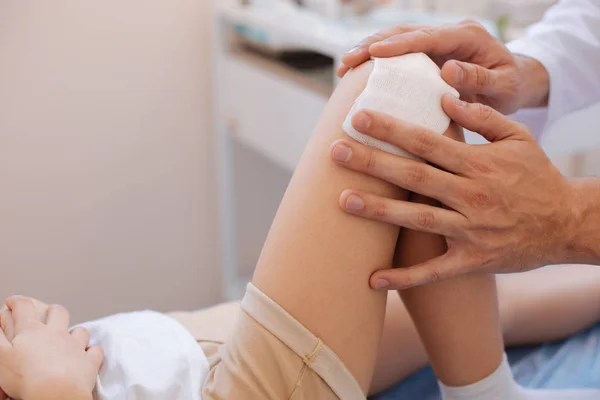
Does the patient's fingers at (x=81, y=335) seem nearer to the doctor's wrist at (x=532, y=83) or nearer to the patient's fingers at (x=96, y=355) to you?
the patient's fingers at (x=96, y=355)

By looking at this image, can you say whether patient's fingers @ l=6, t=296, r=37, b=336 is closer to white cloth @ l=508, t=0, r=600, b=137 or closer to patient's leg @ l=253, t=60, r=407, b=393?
patient's leg @ l=253, t=60, r=407, b=393

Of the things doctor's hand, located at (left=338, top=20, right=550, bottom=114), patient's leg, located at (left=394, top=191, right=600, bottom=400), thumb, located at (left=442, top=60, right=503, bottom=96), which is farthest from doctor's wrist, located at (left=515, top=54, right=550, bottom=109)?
patient's leg, located at (left=394, top=191, right=600, bottom=400)

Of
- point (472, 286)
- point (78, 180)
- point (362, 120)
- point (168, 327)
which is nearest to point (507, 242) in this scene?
point (472, 286)

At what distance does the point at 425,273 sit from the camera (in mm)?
864

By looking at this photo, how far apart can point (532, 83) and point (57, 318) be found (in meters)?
0.83

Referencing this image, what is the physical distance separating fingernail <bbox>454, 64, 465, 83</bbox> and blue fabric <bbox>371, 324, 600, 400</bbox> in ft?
1.68

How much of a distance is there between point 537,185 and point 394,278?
0.23 m

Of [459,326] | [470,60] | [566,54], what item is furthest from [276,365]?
[566,54]

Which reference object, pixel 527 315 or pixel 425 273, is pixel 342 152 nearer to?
pixel 425 273

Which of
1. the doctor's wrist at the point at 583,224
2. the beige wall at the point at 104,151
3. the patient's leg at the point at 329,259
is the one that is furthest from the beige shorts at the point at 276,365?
the beige wall at the point at 104,151

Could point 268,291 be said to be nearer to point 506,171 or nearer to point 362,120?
point 362,120

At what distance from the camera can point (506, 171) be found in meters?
0.88

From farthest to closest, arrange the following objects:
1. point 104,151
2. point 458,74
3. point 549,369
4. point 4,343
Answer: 1. point 104,151
2. point 549,369
3. point 458,74
4. point 4,343

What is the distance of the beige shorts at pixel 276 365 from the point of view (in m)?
0.81
